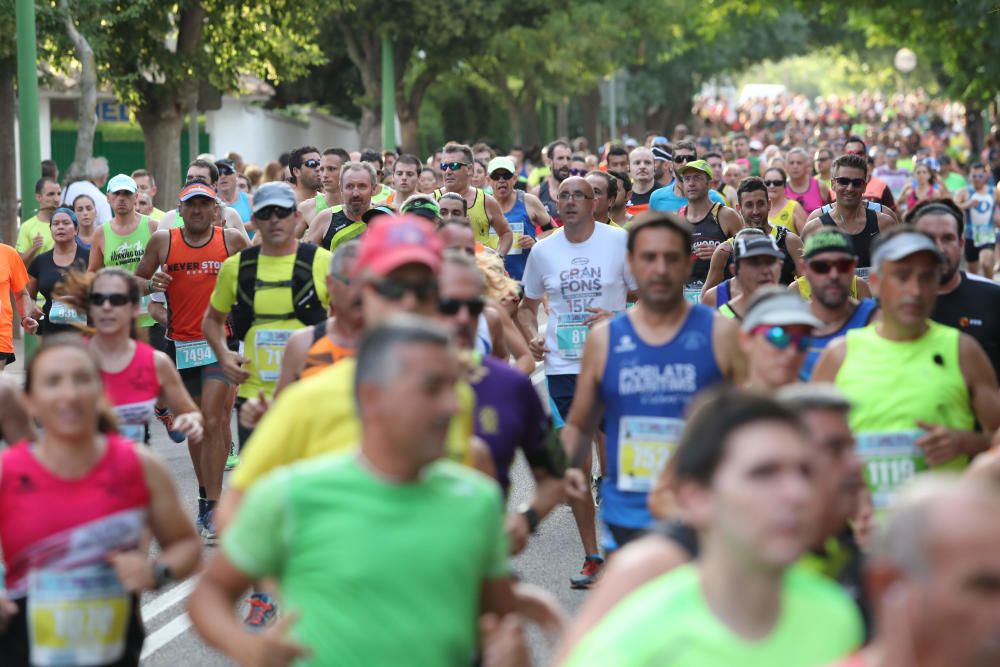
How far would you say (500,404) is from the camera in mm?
5840

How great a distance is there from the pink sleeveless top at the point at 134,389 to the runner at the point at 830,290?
2.61 metres

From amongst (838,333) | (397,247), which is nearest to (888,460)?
(838,333)

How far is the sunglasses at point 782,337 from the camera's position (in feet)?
18.1

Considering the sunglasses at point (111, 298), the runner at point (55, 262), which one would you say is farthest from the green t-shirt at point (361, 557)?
the runner at point (55, 262)

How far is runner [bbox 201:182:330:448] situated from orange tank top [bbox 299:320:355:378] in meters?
2.52

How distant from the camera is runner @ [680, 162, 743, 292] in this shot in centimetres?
1292

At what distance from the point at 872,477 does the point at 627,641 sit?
2922 mm

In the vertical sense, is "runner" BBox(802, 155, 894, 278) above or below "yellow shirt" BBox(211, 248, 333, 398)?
above

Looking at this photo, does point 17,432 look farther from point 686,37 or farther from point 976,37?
point 686,37

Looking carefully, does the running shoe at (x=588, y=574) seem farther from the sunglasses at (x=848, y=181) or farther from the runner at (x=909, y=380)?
the sunglasses at (x=848, y=181)

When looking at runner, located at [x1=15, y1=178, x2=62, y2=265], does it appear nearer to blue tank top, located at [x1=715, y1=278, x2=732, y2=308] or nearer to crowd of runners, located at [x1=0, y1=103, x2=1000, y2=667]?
crowd of runners, located at [x1=0, y1=103, x2=1000, y2=667]

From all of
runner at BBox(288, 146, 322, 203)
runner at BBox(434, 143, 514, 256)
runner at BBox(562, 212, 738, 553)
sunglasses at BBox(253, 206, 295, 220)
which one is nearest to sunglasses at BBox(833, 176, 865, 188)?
runner at BBox(434, 143, 514, 256)

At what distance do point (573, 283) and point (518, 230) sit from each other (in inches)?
203

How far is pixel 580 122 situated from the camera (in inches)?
2822
